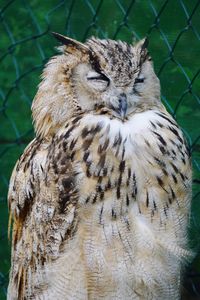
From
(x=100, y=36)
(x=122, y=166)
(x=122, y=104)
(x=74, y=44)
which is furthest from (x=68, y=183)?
(x=100, y=36)

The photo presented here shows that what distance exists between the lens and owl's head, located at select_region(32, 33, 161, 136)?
8.74 feet

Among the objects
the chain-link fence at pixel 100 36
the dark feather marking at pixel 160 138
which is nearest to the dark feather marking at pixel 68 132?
the dark feather marking at pixel 160 138

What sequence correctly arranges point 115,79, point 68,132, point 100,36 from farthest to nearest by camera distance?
point 100,36 → point 68,132 → point 115,79

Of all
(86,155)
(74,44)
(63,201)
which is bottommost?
(63,201)

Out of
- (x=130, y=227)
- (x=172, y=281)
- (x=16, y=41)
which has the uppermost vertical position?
(x=16, y=41)

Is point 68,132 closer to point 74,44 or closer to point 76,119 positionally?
point 76,119

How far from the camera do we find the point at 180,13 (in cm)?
334

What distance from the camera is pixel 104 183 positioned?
270 centimetres

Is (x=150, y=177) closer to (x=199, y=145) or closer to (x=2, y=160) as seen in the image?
(x=199, y=145)

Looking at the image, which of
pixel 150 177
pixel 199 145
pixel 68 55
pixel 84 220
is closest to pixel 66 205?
pixel 84 220

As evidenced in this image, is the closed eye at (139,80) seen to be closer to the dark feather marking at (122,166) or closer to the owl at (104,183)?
the owl at (104,183)

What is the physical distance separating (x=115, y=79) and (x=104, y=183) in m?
0.28

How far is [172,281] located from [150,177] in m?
0.33

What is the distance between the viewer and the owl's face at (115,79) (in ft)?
8.72
